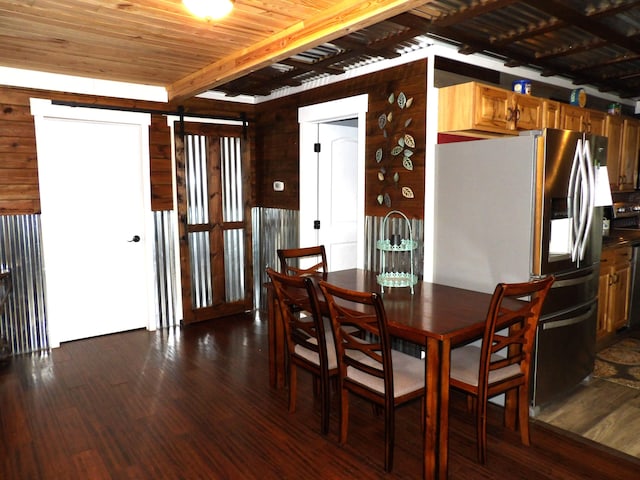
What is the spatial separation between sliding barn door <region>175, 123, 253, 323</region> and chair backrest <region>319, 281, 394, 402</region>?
2.91 m

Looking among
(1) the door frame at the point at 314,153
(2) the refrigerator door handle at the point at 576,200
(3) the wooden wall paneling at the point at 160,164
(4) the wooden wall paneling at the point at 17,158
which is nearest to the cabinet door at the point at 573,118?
(2) the refrigerator door handle at the point at 576,200

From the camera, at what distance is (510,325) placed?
2471mm

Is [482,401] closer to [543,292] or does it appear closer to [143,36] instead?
[543,292]

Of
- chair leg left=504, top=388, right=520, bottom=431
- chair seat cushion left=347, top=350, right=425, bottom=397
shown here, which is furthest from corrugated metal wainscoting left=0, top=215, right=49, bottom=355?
chair leg left=504, top=388, right=520, bottom=431

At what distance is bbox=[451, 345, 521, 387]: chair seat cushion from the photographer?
243 centimetres

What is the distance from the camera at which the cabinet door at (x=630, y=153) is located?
4910 mm

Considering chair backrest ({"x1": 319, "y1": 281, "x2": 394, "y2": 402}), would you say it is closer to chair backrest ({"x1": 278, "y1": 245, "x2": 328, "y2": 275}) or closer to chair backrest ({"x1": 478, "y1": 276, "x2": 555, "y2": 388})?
chair backrest ({"x1": 478, "y1": 276, "x2": 555, "y2": 388})

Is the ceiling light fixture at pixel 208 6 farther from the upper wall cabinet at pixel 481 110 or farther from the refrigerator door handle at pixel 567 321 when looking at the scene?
the refrigerator door handle at pixel 567 321

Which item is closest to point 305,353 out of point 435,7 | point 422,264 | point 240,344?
point 422,264

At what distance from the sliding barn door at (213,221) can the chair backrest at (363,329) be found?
2.91 meters

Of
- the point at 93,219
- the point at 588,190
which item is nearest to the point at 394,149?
the point at 588,190

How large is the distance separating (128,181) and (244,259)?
1537 millimetres

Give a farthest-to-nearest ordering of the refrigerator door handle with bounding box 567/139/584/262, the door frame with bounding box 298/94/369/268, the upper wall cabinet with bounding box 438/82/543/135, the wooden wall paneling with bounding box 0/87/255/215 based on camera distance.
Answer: the door frame with bounding box 298/94/369/268 → the wooden wall paneling with bounding box 0/87/255/215 → the upper wall cabinet with bounding box 438/82/543/135 → the refrigerator door handle with bounding box 567/139/584/262

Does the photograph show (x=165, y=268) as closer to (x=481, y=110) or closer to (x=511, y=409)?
(x=481, y=110)
